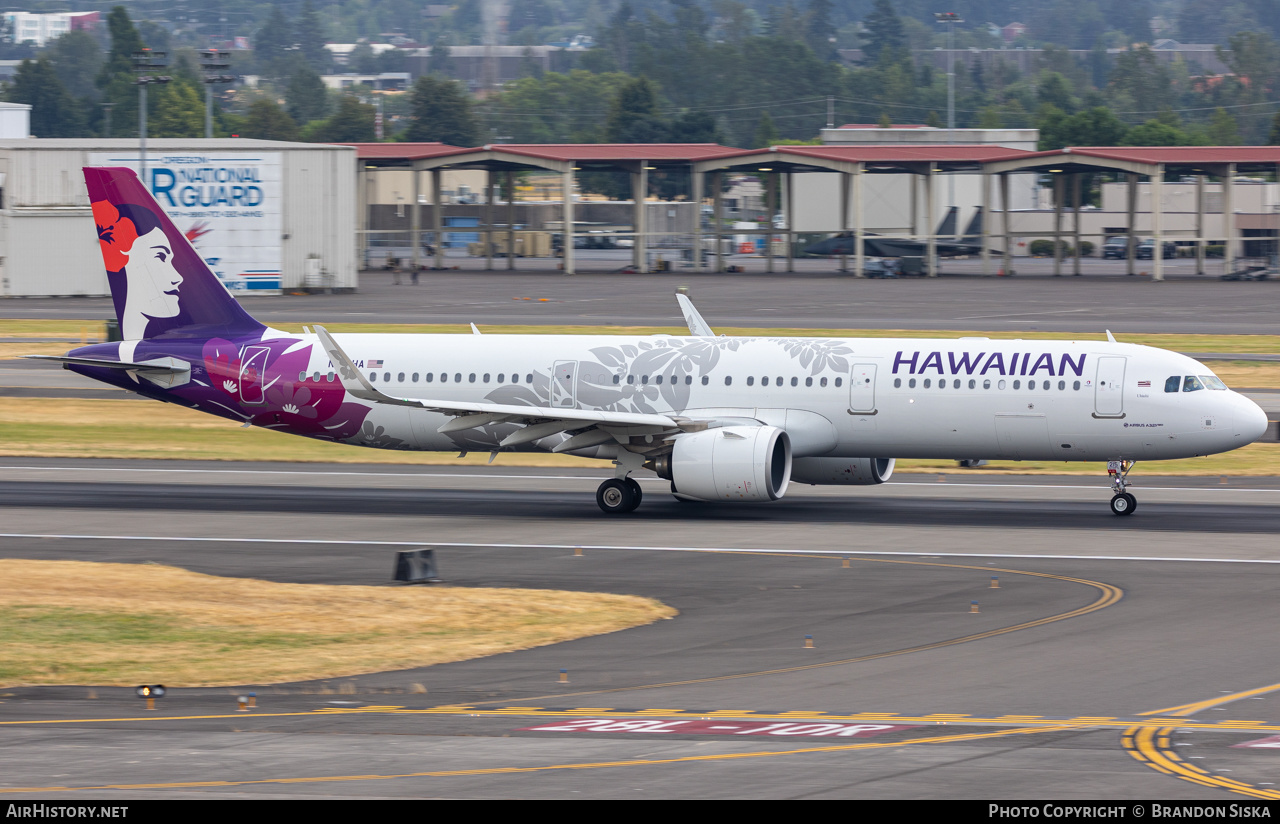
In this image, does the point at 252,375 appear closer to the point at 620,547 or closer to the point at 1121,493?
the point at 620,547

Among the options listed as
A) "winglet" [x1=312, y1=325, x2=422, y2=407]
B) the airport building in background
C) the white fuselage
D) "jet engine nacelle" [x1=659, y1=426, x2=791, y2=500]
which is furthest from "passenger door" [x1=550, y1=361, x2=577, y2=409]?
the airport building in background

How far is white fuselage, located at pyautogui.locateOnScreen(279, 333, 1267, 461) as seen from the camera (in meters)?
34.2

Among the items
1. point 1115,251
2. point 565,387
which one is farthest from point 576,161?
point 565,387

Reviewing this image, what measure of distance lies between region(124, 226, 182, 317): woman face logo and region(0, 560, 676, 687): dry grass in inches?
452

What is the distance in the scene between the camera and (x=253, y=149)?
97125 millimetres

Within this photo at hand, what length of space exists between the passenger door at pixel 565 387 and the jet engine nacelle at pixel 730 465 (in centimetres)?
354

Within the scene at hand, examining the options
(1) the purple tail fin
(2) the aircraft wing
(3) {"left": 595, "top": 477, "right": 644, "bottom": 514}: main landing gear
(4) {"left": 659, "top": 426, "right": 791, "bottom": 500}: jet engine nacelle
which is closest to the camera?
(4) {"left": 659, "top": 426, "right": 791, "bottom": 500}: jet engine nacelle

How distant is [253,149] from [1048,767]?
288 feet

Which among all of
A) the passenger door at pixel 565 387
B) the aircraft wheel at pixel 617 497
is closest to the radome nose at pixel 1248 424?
the aircraft wheel at pixel 617 497

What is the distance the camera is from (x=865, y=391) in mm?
35219

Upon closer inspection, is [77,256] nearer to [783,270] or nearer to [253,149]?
[253,149]

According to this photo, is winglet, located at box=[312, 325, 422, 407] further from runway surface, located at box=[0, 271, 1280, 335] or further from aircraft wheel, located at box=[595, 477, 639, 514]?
runway surface, located at box=[0, 271, 1280, 335]

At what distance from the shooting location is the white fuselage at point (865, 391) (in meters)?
34.2

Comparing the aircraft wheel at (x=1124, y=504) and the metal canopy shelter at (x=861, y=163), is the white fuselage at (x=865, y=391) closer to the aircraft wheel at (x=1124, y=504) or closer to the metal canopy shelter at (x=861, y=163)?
the aircraft wheel at (x=1124, y=504)
